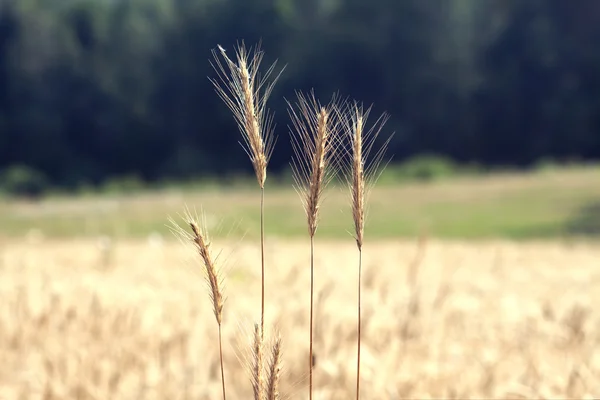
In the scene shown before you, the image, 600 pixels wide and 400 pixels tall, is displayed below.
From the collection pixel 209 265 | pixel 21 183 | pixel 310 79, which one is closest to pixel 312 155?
pixel 209 265

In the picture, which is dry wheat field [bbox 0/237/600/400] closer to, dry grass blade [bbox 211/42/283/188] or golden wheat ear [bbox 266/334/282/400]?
golden wheat ear [bbox 266/334/282/400]

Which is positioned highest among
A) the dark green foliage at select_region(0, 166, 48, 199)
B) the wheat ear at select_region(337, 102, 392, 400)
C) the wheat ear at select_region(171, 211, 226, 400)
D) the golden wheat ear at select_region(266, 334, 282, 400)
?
the dark green foliage at select_region(0, 166, 48, 199)

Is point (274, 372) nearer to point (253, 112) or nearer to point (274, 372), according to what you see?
point (274, 372)

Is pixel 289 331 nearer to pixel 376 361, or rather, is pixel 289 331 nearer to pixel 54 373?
pixel 376 361

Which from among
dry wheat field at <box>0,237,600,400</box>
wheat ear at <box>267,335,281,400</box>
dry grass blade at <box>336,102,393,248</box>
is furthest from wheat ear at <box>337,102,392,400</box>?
dry wheat field at <box>0,237,600,400</box>

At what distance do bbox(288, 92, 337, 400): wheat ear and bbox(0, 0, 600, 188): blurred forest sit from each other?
4068cm

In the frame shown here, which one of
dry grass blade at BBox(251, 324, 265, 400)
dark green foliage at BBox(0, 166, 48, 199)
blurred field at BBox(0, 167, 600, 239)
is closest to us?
dry grass blade at BBox(251, 324, 265, 400)

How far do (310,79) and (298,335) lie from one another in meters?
44.5

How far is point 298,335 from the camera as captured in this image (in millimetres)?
2539

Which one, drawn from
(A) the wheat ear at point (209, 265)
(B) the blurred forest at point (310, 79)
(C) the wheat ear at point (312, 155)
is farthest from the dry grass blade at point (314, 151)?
(B) the blurred forest at point (310, 79)

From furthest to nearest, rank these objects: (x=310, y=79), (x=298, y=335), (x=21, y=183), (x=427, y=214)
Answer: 1. (x=310, y=79)
2. (x=21, y=183)
3. (x=427, y=214)
4. (x=298, y=335)

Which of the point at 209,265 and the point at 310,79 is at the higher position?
the point at 310,79

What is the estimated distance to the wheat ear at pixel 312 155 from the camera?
115cm

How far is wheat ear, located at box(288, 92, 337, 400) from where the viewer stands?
115 cm
